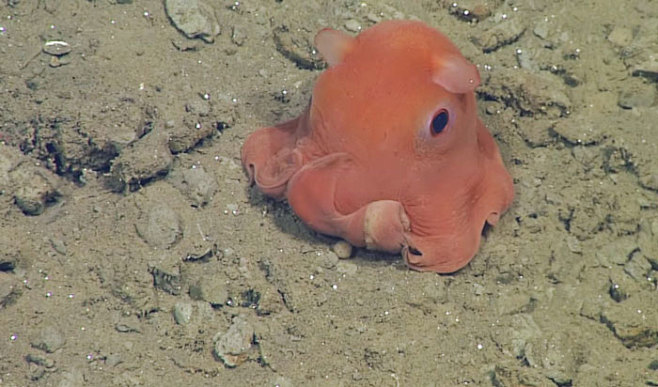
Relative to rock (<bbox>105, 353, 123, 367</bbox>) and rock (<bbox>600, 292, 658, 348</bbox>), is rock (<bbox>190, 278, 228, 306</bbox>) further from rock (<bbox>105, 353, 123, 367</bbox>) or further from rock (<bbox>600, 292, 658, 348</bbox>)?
rock (<bbox>600, 292, 658, 348</bbox>)

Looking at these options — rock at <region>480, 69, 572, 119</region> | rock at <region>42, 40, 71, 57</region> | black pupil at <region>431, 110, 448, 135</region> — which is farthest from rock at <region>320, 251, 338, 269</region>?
rock at <region>42, 40, 71, 57</region>

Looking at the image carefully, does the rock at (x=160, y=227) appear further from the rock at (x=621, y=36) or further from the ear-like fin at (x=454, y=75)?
the rock at (x=621, y=36)

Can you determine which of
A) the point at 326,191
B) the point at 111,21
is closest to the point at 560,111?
the point at 326,191

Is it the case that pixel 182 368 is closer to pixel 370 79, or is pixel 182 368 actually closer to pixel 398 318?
pixel 398 318

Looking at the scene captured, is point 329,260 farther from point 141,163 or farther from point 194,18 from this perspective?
point 194,18

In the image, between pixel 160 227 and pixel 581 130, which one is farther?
pixel 581 130

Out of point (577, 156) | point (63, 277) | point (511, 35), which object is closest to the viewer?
point (63, 277)

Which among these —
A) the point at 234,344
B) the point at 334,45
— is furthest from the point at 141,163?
the point at 334,45
